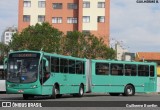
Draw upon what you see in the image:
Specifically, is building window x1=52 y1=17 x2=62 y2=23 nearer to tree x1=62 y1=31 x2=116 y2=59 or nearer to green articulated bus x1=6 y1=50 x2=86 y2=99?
tree x1=62 y1=31 x2=116 y2=59

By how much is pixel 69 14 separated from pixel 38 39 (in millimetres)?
21053

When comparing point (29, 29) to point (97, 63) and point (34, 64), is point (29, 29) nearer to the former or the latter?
point (97, 63)

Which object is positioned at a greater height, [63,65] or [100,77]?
[63,65]

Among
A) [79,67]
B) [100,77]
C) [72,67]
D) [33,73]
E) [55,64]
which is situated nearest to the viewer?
[33,73]

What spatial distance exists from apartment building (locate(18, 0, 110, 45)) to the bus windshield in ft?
163

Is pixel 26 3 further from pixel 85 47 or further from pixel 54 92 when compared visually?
pixel 54 92

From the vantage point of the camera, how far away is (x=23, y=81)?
2722 cm

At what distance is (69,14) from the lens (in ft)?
261

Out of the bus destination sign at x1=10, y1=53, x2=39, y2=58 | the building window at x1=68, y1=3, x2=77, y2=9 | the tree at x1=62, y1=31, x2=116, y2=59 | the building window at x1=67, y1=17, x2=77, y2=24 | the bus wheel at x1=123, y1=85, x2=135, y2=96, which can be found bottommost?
the bus wheel at x1=123, y1=85, x2=135, y2=96

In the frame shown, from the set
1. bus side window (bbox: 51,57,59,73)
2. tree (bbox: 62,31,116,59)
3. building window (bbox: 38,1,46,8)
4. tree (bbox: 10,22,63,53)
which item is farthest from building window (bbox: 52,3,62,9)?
bus side window (bbox: 51,57,59,73)

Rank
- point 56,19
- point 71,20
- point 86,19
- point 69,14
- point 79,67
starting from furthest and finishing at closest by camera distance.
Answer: point 56,19, point 69,14, point 71,20, point 86,19, point 79,67

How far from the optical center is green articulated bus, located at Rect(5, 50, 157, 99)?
2727cm

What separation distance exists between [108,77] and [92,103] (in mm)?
17951

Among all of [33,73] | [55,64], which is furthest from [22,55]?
[55,64]
